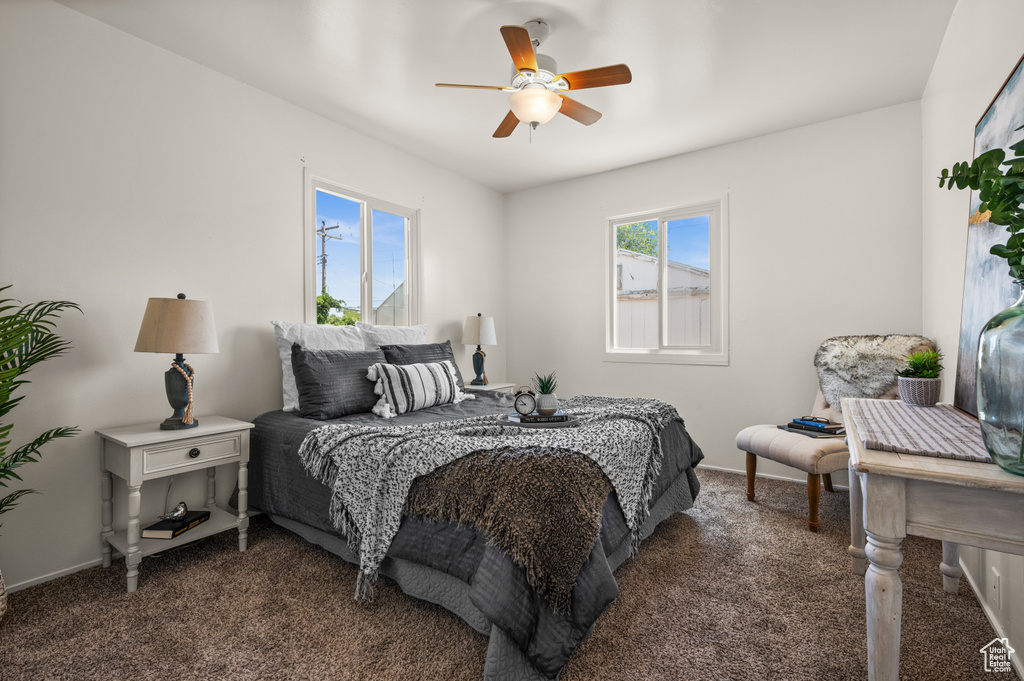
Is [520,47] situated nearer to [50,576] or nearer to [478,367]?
[478,367]

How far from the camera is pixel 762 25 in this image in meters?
2.43

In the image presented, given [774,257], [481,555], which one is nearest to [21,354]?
[481,555]

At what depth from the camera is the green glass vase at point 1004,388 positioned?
94 centimetres

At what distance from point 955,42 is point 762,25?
90 centimetres

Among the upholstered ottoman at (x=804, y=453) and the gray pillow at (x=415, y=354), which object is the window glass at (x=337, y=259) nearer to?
the gray pillow at (x=415, y=354)

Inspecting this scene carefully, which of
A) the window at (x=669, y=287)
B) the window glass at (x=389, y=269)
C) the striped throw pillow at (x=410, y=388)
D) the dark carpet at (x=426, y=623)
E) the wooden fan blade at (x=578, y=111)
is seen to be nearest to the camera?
the dark carpet at (x=426, y=623)

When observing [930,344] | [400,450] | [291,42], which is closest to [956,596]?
A: [930,344]

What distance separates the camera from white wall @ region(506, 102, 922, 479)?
10.8ft

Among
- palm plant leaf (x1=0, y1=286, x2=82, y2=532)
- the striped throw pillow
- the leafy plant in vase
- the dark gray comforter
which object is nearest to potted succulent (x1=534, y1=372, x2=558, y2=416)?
the dark gray comforter

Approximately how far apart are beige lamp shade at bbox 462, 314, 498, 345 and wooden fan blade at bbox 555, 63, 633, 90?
243 centimetres

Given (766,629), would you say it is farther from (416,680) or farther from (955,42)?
(955,42)

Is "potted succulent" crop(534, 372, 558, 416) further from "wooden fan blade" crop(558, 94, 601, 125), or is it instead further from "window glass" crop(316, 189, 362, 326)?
"window glass" crop(316, 189, 362, 326)

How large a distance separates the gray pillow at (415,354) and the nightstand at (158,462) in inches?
40.1

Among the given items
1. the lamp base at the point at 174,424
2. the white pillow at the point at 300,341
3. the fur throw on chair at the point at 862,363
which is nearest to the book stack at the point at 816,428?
the fur throw on chair at the point at 862,363
